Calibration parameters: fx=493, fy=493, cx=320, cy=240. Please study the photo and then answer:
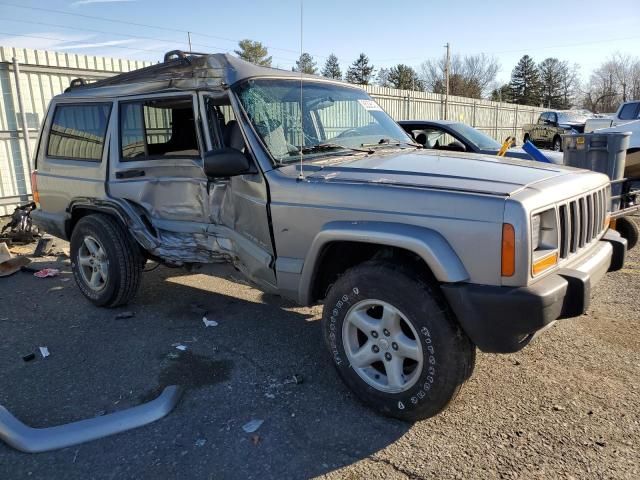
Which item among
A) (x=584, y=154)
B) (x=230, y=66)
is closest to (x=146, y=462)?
(x=230, y=66)

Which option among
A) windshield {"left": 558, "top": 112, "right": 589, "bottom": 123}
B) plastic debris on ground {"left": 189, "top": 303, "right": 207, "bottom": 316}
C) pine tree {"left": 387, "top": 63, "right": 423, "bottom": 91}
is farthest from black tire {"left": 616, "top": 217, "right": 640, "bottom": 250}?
pine tree {"left": 387, "top": 63, "right": 423, "bottom": 91}

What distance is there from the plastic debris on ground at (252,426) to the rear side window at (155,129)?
7.75ft

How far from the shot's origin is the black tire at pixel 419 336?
2.70 m

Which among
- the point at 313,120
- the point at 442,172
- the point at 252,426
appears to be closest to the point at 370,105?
the point at 313,120

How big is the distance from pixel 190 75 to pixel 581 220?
3094 mm

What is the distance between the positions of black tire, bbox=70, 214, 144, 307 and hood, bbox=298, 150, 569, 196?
2.15 metres

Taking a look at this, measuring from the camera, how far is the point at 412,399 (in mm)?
2844

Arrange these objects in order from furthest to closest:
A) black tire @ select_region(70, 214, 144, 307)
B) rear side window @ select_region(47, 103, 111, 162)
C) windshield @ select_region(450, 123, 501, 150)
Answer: windshield @ select_region(450, 123, 501, 150) → rear side window @ select_region(47, 103, 111, 162) → black tire @ select_region(70, 214, 144, 307)

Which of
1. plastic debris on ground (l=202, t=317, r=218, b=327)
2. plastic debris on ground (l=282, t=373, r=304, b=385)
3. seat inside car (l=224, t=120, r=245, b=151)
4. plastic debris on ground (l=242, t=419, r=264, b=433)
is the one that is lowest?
plastic debris on ground (l=242, t=419, r=264, b=433)

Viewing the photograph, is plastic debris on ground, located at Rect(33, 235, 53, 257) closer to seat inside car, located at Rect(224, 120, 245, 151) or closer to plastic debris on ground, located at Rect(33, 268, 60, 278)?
plastic debris on ground, located at Rect(33, 268, 60, 278)

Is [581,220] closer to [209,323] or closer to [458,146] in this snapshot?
[209,323]

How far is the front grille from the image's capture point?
2816mm

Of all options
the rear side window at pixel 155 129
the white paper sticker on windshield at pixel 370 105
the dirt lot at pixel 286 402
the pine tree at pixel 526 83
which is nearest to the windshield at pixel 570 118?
the dirt lot at pixel 286 402

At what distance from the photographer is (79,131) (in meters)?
5.04
